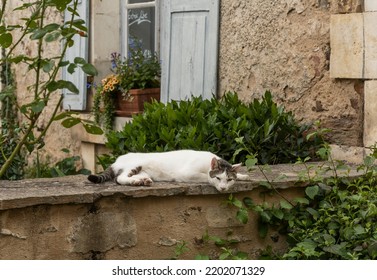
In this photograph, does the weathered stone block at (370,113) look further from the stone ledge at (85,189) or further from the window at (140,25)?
the window at (140,25)

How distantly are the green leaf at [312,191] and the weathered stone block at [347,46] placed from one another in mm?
1208

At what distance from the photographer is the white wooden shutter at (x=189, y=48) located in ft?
24.5

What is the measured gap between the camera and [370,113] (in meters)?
6.14

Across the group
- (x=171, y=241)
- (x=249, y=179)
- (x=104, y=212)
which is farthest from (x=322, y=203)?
(x=104, y=212)

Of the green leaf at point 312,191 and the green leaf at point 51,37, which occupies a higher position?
the green leaf at point 51,37

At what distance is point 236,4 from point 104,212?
293 cm

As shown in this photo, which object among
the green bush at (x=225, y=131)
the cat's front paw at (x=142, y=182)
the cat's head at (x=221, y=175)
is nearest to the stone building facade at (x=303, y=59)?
the green bush at (x=225, y=131)

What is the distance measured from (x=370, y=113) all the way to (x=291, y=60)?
0.85 metres

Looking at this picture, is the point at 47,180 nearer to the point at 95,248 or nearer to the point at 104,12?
the point at 95,248

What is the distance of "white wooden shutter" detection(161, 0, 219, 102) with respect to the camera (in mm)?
7457

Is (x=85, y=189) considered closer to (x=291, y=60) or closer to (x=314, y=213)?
(x=314, y=213)

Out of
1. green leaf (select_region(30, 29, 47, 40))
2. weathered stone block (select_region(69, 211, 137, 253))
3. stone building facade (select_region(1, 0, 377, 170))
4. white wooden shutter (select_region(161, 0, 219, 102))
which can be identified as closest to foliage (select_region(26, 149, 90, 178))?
white wooden shutter (select_region(161, 0, 219, 102))

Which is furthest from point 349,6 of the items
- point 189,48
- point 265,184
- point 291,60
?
point 189,48
